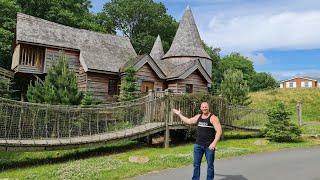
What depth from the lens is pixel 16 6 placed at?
43062 millimetres

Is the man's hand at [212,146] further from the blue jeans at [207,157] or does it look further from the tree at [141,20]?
the tree at [141,20]

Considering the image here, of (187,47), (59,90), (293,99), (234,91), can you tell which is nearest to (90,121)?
(59,90)

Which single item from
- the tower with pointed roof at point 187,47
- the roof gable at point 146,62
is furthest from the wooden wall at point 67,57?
the tower with pointed roof at point 187,47

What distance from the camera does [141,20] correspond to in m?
68.5

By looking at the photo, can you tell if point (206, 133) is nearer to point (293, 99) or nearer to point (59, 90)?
point (59, 90)

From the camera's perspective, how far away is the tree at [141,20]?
2621 inches

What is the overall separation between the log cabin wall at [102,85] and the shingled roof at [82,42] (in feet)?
2.77

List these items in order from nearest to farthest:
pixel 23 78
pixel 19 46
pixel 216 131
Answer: pixel 216 131 → pixel 19 46 → pixel 23 78

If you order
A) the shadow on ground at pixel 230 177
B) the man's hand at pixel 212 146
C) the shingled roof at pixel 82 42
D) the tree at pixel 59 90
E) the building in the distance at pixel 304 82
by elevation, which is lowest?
the shadow on ground at pixel 230 177

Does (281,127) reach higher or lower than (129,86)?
lower

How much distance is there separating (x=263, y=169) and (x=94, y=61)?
21519 millimetres

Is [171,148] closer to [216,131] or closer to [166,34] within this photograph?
[216,131]

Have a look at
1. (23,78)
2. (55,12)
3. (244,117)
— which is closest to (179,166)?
(244,117)

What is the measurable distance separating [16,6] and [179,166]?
34946 millimetres
